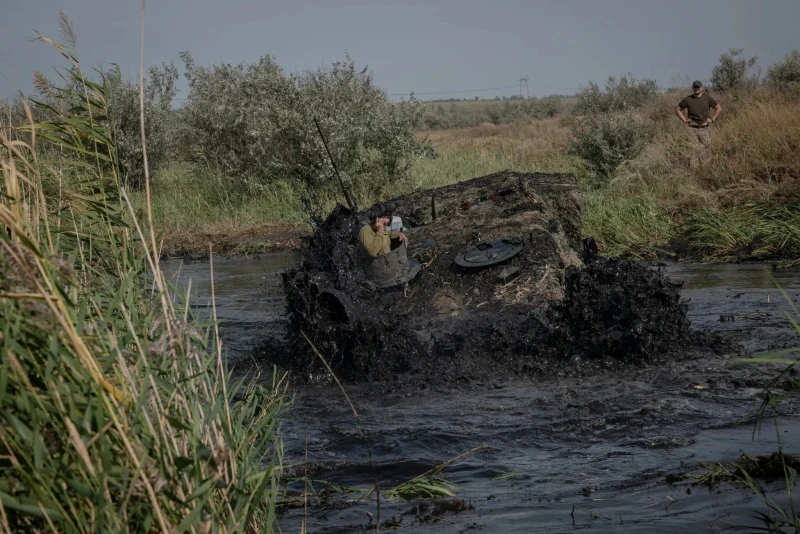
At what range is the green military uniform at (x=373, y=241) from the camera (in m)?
10.6

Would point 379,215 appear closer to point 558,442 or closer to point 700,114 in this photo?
point 558,442

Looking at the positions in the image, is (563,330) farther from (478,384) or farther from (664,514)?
(664,514)

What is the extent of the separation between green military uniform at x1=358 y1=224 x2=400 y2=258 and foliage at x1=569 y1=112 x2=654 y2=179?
14.4 m

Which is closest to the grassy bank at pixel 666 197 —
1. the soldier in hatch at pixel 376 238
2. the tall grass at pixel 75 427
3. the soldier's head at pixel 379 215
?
the soldier's head at pixel 379 215

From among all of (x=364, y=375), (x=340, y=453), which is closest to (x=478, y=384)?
(x=364, y=375)

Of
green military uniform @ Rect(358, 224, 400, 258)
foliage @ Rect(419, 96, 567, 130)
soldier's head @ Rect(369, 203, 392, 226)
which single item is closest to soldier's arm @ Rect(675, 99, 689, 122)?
soldier's head @ Rect(369, 203, 392, 226)

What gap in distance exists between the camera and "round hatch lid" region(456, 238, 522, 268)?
11.0 meters

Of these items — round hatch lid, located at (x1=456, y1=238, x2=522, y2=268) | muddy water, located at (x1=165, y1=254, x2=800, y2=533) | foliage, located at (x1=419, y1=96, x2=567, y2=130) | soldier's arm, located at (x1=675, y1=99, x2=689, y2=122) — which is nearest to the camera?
muddy water, located at (x1=165, y1=254, x2=800, y2=533)

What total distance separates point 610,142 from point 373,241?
16.0m

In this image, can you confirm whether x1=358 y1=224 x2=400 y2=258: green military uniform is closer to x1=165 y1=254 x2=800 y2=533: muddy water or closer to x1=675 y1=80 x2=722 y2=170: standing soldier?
x1=165 y1=254 x2=800 y2=533: muddy water

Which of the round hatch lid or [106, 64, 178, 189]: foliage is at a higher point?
[106, 64, 178, 189]: foliage

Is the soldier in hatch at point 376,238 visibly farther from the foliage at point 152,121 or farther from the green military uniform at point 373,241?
the foliage at point 152,121

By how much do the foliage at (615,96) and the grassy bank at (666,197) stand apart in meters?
11.7

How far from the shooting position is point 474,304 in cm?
1080
